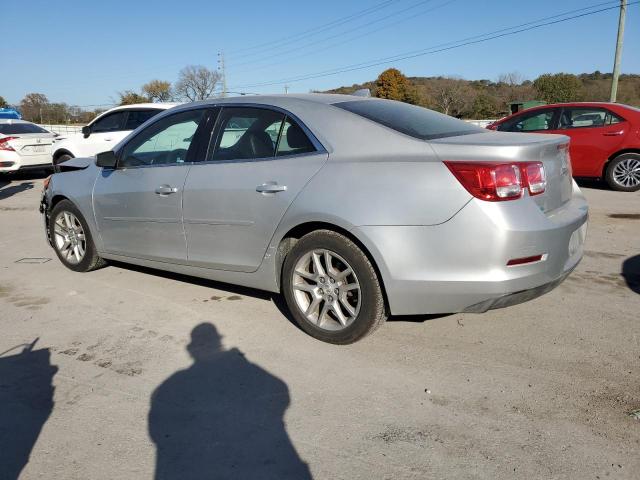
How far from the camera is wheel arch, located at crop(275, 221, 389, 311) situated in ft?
10.7

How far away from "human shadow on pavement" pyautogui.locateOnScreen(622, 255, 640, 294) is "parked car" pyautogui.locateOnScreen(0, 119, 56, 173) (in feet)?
39.5

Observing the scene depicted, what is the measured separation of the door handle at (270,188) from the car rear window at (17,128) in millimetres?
11268

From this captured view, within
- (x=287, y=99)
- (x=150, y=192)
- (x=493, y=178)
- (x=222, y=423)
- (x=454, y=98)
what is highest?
(x=454, y=98)

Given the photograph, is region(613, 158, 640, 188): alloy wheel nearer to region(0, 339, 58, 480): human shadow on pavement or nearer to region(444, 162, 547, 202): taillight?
region(444, 162, 547, 202): taillight

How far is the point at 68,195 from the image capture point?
5.19 metres

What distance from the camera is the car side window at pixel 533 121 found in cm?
991

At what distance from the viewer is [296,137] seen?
366 cm

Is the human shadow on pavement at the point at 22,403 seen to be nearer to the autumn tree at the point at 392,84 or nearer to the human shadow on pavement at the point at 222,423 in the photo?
the human shadow on pavement at the point at 222,423

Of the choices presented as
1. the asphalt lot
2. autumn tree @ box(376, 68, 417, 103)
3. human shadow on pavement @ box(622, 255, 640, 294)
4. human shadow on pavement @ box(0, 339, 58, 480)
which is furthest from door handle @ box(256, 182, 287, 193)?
autumn tree @ box(376, 68, 417, 103)

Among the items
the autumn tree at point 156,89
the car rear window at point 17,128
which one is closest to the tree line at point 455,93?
the autumn tree at point 156,89

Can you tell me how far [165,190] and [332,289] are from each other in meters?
1.66

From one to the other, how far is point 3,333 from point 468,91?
56382 millimetres

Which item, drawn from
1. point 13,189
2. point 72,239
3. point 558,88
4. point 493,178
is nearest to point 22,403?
point 72,239

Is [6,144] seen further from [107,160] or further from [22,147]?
[107,160]
